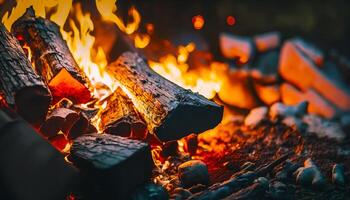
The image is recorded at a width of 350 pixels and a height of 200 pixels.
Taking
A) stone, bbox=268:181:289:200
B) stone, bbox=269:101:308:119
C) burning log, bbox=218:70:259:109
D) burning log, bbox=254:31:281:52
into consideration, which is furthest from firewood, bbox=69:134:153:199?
burning log, bbox=254:31:281:52

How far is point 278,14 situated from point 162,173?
3.54 meters

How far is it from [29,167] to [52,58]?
1411 millimetres

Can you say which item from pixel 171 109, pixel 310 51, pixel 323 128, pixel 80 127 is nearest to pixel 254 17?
pixel 310 51

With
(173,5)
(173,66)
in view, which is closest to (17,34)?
(173,66)

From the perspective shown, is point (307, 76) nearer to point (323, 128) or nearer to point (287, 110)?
point (287, 110)

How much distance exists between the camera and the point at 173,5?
6.32m

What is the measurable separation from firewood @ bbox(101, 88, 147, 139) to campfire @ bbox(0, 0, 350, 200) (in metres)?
0.01

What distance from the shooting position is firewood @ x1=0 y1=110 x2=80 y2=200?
273 centimetres

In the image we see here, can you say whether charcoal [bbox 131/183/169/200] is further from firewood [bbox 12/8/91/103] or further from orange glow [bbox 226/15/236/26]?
orange glow [bbox 226/15/236/26]

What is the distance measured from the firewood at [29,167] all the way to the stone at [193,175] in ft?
3.24

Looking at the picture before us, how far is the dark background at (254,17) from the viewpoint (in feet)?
18.2

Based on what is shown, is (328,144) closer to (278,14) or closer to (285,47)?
(285,47)

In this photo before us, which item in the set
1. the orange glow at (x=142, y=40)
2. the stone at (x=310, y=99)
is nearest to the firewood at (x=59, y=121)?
the orange glow at (x=142, y=40)

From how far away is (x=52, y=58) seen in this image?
3850 mm
